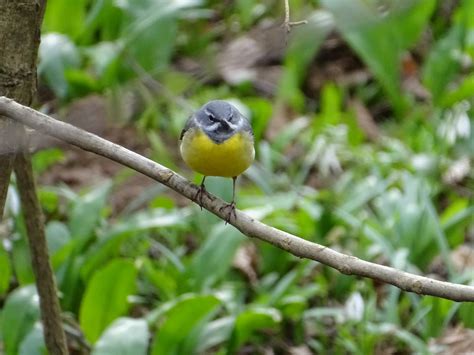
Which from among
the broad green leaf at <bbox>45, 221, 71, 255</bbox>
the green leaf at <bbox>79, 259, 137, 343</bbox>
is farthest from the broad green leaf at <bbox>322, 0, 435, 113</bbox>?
the green leaf at <bbox>79, 259, 137, 343</bbox>

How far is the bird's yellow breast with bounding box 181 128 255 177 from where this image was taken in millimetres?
2502

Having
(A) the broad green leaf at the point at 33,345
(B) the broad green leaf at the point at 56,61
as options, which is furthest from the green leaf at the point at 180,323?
(B) the broad green leaf at the point at 56,61

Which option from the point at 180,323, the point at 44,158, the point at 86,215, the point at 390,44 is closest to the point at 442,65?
the point at 390,44

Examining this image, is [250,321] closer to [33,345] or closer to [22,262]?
[33,345]

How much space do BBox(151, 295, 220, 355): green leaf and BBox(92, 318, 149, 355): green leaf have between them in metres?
0.22

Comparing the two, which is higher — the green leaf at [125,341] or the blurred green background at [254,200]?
the blurred green background at [254,200]

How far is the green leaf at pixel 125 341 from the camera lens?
3188mm

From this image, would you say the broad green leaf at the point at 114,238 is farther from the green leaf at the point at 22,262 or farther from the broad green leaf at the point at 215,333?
the broad green leaf at the point at 215,333

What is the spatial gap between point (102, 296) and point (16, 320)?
0.32 m

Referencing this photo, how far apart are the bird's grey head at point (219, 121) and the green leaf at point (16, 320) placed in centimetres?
122

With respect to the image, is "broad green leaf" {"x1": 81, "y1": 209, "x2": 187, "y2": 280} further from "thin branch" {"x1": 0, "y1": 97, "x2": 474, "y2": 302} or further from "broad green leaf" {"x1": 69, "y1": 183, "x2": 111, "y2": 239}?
"thin branch" {"x1": 0, "y1": 97, "x2": 474, "y2": 302}

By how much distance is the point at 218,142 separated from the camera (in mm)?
2525

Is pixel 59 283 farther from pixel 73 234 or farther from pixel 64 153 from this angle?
Answer: pixel 64 153

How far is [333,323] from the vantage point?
4.04 metres
